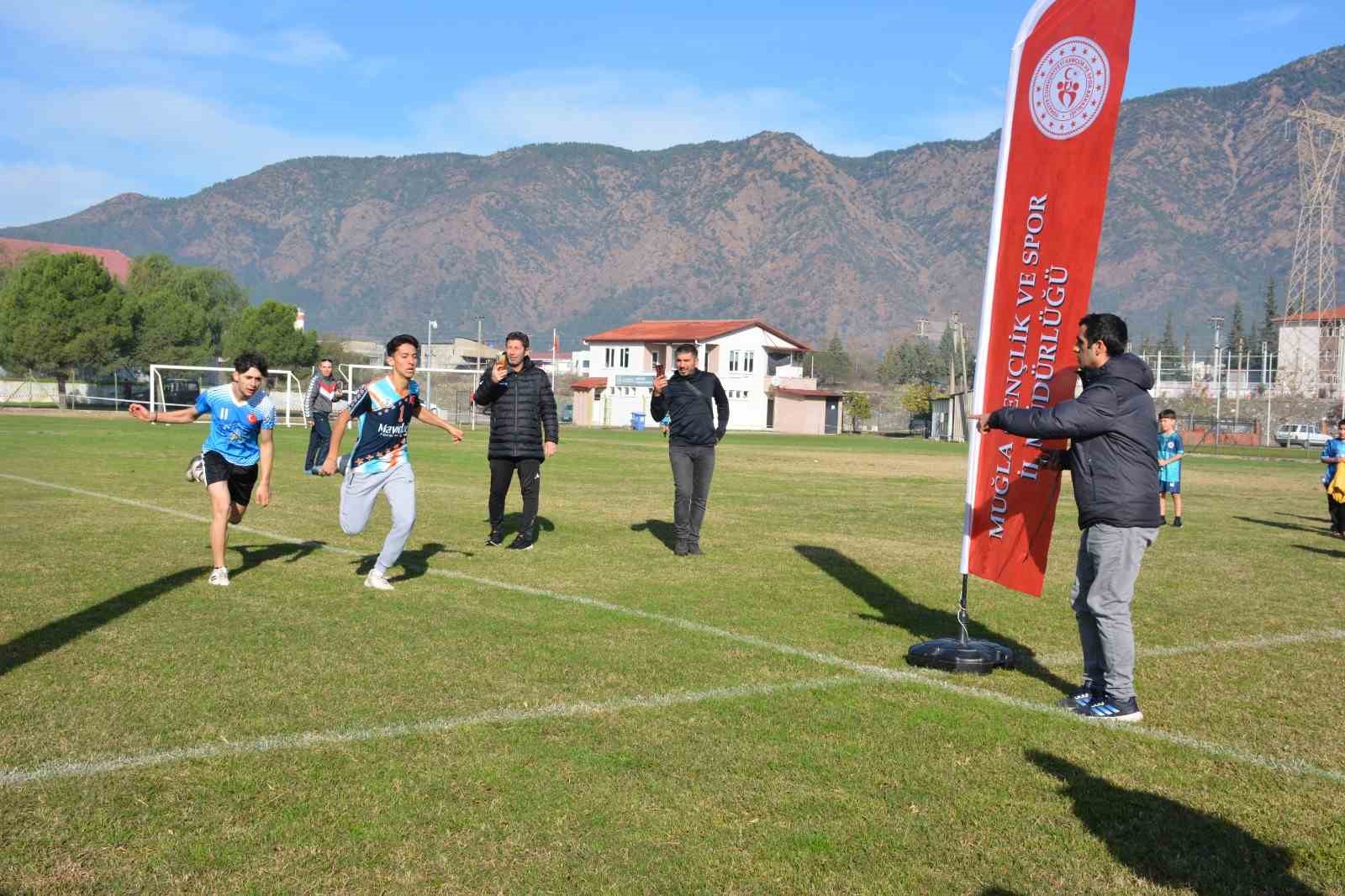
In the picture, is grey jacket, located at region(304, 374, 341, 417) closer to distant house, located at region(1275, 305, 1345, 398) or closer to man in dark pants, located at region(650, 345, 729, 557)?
man in dark pants, located at region(650, 345, 729, 557)

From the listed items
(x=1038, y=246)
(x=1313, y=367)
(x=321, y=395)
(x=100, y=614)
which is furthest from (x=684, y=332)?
(x=1038, y=246)

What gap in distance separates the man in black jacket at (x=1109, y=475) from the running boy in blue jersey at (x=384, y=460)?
5227 millimetres

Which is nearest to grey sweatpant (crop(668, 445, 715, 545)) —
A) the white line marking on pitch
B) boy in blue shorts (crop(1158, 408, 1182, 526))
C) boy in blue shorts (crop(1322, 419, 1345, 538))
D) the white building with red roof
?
the white line marking on pitch

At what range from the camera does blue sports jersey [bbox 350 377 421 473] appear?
969 cm

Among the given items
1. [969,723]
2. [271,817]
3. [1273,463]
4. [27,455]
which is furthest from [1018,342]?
[1273,463]

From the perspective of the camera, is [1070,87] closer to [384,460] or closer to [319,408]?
[384,460]

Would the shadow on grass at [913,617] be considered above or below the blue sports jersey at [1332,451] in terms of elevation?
below

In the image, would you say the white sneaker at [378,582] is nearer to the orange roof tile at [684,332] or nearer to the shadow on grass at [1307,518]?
the shadow on grass at [1307,518]

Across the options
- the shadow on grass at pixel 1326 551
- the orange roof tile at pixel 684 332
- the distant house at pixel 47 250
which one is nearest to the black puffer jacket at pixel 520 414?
the shadow on grass at pixel 1326 551

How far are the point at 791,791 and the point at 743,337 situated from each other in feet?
308

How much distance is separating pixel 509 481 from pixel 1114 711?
757 cm

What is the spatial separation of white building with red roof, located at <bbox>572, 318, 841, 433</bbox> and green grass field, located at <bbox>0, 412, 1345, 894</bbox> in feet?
244

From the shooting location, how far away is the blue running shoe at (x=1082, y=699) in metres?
6.37

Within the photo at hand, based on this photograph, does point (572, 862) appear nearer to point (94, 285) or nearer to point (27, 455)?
point (27, 455)
